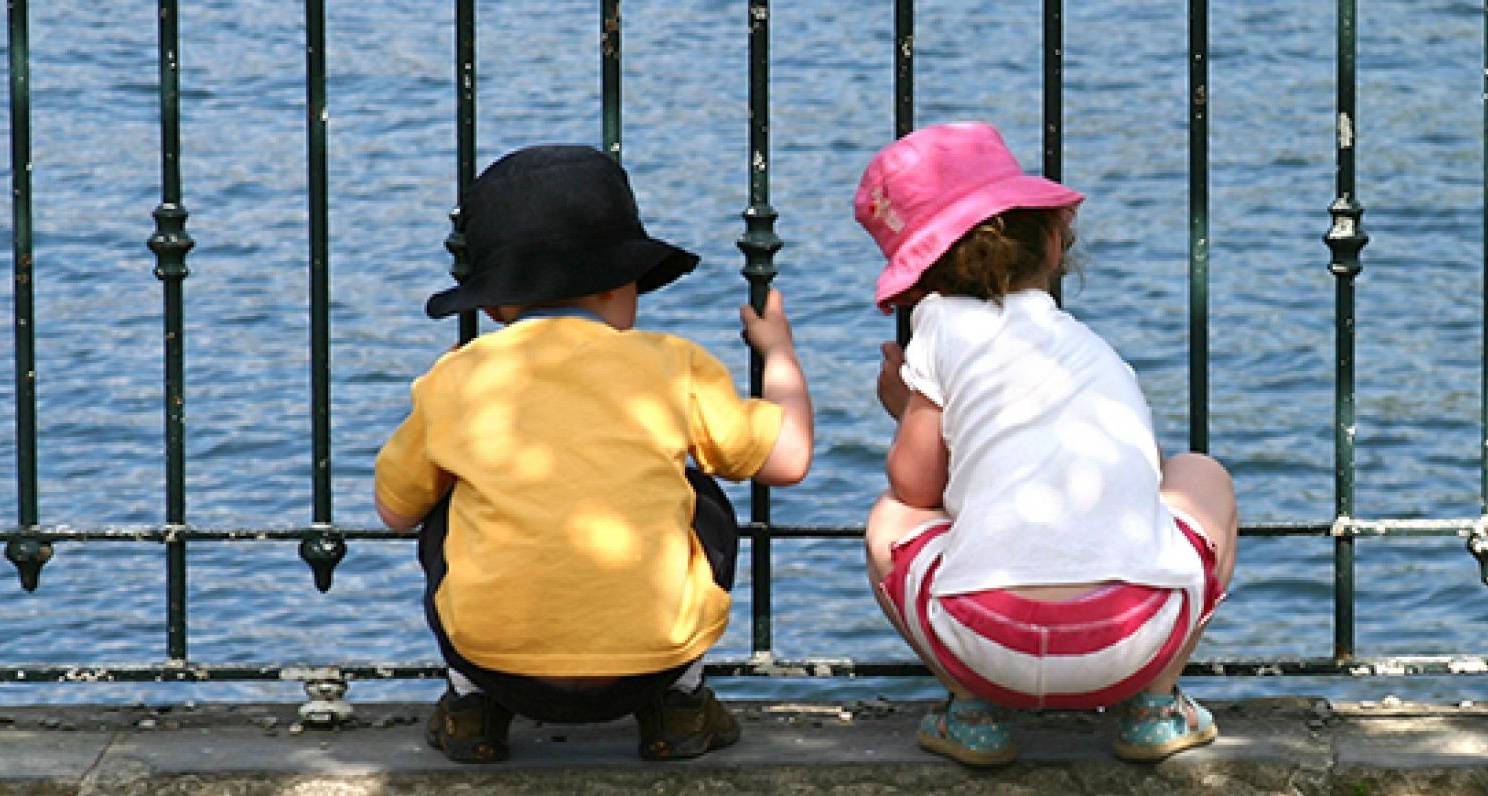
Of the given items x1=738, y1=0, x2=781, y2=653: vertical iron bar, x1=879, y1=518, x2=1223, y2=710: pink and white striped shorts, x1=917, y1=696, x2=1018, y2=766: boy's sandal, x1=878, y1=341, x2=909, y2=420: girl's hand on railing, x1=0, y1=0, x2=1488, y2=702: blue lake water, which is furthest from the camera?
x1=0, y1=0, x2=1488, y2=702: blue lake water

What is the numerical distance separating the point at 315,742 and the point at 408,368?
15.8 ft

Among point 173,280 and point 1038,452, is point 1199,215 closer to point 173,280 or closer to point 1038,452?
point 1038,452

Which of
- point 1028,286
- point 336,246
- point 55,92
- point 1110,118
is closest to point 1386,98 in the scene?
point 1110,118

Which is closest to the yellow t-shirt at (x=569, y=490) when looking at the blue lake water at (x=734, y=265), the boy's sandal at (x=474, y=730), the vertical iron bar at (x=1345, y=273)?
the boy's sandal at (x=474, y=730)

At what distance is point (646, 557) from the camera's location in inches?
145

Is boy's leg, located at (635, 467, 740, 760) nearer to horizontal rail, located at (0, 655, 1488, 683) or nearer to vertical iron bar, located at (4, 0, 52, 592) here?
horizontal rail, located at (0, 655, 1488, 683)

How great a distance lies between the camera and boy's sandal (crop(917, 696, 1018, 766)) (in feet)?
12.4

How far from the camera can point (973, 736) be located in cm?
378

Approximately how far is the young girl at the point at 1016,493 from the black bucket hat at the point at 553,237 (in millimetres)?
346

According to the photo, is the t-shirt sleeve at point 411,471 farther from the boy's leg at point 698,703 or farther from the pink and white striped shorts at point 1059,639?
the pink and white striped shorts at point 1059,639

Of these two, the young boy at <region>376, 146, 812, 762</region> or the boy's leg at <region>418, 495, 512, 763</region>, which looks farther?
the boy's leg at <region>418, 495, 512, 763</region>

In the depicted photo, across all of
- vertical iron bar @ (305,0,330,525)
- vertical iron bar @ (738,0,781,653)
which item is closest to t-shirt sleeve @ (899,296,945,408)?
vertical iron bar @ (738,0,781,653)

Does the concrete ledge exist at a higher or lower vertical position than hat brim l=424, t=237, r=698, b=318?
lower

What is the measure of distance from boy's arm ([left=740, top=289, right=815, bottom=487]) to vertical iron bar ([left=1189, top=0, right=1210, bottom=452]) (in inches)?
22.1
